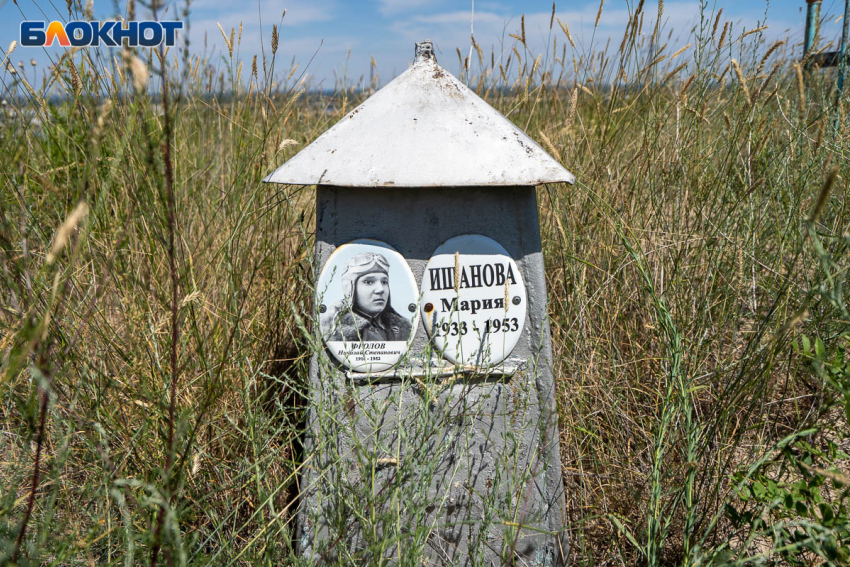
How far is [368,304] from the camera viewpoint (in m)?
1.47

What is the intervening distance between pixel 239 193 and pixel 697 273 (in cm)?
187

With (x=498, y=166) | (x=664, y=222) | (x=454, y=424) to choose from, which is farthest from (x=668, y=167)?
(x=454, y=424)

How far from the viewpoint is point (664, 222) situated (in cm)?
227

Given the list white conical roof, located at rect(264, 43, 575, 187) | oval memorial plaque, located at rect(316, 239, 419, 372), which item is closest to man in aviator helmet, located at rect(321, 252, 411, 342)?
oval memorial plaque, located at rect(316, 239, 419, 372)

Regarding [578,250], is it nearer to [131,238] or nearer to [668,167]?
[668,167]

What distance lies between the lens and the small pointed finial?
4.94ft

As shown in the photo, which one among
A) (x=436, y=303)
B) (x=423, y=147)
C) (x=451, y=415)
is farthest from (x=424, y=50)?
(x=451, y=415)

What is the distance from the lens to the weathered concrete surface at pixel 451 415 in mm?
1442

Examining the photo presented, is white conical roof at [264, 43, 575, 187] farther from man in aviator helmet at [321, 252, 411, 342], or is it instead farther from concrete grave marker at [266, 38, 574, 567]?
man in aviator helmet at [321, 252, 411, 342]

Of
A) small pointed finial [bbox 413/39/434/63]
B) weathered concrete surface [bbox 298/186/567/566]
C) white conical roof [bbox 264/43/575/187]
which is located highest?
small pointed finial [bbox 413/39/434/63]
